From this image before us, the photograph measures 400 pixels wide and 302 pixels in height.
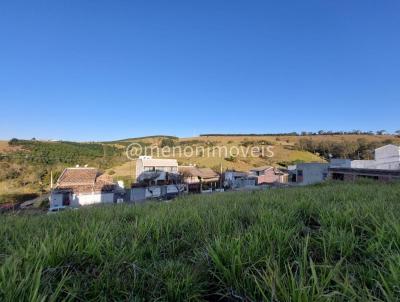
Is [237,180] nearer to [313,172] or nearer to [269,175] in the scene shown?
[269,175]

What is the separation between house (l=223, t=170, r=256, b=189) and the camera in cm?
4819

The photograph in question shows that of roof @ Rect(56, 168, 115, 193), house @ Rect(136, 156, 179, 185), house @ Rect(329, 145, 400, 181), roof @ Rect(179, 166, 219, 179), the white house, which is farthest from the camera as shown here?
roof @ Rect(179, 166, 219, 179)

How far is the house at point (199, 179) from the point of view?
47406 millimetres

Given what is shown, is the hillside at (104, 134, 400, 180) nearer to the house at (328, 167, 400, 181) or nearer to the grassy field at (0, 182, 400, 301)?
the house at (328, 167, 400, 181)

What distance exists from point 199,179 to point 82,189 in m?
21.2

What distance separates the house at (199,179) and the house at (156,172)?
1.95 m

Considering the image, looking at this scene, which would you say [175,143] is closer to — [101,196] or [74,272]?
[101,196]

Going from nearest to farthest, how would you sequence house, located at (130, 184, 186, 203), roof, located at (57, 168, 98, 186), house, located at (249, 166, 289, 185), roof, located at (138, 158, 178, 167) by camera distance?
1. roof, located at (57, 168, 98, 186)
2. house, located at (130, 184, 186, 203)
3. roof, located at (138, 158, 178, 167)
4. house, located at (249, 166, 289, 185)

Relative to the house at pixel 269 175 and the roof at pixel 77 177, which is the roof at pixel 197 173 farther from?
the roof at pixel 77 177

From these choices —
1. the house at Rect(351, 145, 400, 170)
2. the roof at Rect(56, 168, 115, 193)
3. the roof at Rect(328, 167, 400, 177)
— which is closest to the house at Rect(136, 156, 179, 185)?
the roof at Rect(56, 168, 115, 193)

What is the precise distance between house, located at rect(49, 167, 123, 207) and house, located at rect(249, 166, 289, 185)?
82.9 ft

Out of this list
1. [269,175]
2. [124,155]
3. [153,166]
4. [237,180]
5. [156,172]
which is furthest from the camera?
[124,155]

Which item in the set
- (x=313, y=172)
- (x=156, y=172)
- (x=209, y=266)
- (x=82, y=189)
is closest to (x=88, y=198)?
(x=82, y=189)

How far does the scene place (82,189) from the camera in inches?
1336
